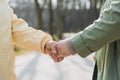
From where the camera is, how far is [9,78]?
327 cm

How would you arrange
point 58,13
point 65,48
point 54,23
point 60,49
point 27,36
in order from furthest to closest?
point 54,23 → point 58,13 → point 27,36 → point 60,49 → point 65,48

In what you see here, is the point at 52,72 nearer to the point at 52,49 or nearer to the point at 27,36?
the point at 27,36

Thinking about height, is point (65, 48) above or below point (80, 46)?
below

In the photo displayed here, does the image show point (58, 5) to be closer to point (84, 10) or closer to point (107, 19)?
point (84, 10)

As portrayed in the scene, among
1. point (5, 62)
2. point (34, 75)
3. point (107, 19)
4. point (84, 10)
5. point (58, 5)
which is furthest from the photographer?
point (84, 10)

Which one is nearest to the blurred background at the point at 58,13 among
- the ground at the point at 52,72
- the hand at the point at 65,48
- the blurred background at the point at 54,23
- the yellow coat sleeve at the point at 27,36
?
the blurred background at the point at 54,23

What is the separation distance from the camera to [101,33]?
2545mm

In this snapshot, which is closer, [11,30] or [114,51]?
[114,51]

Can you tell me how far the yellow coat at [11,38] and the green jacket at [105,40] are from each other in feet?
Result: 2.56

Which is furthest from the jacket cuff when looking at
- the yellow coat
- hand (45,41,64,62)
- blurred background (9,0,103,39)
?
blurred background (9,0,103,39)

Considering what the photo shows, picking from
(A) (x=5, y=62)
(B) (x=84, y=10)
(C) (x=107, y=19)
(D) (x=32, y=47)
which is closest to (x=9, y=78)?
(A) (x=5, y=62)

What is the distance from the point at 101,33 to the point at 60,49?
1.60 ft

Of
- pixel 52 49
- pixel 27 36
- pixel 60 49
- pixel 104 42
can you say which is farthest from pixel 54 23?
pixel 104 42

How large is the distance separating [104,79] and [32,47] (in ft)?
3.51
